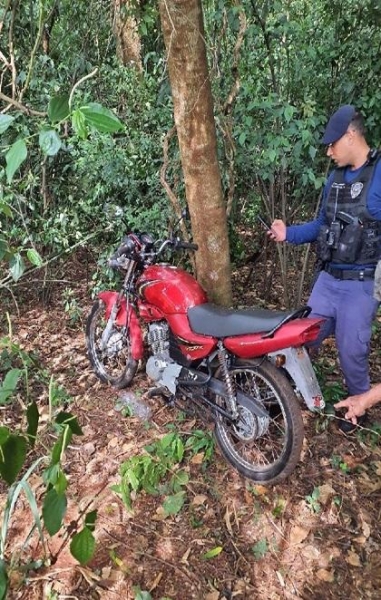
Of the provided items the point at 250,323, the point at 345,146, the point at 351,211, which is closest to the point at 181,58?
the point at 345,146

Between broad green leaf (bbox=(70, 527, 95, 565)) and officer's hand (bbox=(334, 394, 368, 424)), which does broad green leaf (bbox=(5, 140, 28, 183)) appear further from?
officer's hand (bbox=(334, 394, 368, 424))

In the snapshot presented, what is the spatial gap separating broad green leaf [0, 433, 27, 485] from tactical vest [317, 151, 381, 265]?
239 cm

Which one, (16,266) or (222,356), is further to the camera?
(222,356)

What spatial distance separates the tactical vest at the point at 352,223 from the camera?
2871 millimetres

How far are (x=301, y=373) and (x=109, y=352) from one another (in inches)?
71.3

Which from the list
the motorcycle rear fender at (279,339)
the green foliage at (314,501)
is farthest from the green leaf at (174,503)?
the motorcycle rear fender at (279,339)

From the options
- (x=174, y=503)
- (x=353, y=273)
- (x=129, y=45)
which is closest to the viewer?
(x=174, y=503)

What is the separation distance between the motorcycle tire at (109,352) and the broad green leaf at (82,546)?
2.61 metres

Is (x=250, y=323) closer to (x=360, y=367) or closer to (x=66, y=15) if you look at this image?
(x=360, y=367)

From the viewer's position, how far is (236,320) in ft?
8.93

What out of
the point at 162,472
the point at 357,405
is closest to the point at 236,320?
the point at 357,405

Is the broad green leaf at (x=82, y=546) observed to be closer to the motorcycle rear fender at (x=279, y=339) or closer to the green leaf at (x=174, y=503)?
the motorcycle rear fender at (x=279, y=339)

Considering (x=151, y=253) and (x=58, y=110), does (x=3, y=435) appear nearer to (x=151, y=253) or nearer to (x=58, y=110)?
(x=58, y=110)

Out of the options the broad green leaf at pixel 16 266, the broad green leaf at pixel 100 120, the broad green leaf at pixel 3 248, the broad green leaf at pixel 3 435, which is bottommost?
the broad green leaf at pixel 3 435
